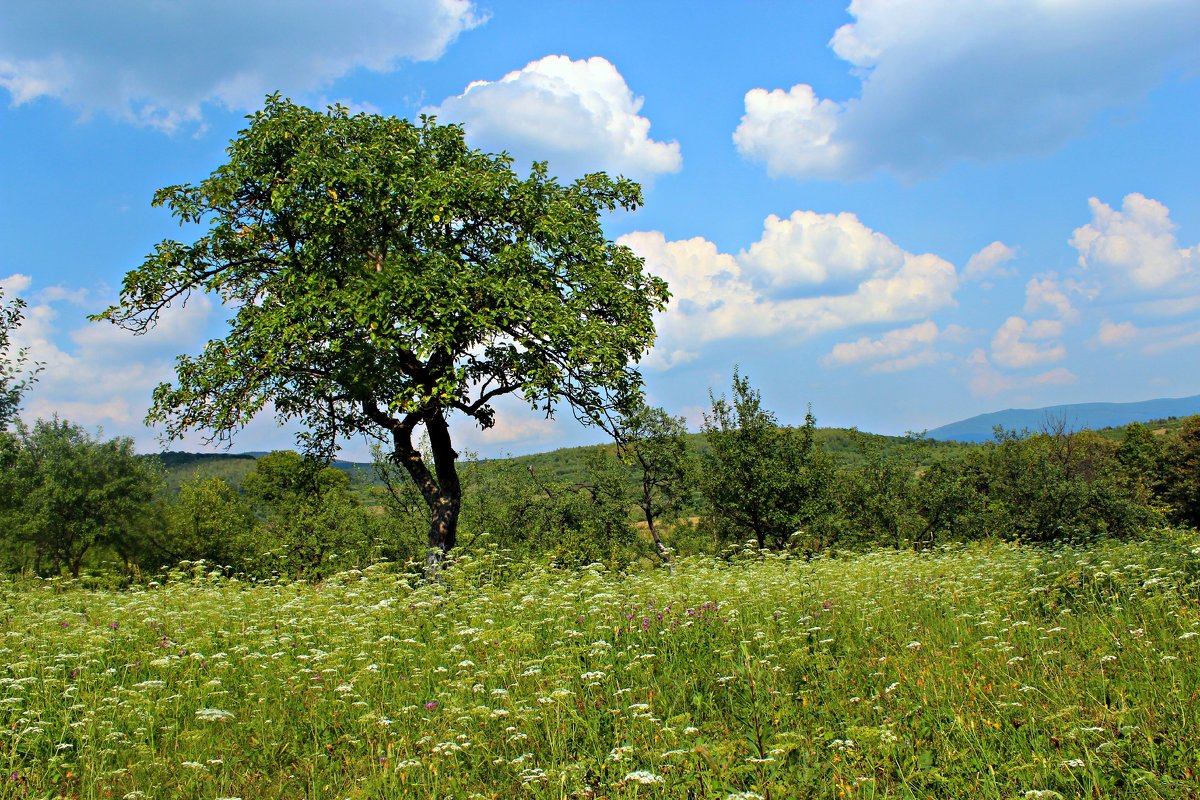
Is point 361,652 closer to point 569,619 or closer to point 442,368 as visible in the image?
point 569,619

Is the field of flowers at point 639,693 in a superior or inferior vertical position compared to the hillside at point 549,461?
inferior

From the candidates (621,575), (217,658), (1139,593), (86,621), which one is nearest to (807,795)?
(217,658)

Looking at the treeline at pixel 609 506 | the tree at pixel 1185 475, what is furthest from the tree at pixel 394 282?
the tree at pixel 1185 475

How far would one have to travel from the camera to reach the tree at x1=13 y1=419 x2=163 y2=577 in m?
42.3

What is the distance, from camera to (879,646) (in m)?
7.71

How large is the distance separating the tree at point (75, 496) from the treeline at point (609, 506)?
9 cm

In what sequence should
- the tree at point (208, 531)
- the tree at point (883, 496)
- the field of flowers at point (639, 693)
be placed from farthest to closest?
the tree at point (208, 531) → the tree at point (883, 496) → the field of flowers at point (639, 693)

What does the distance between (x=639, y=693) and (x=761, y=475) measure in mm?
26680

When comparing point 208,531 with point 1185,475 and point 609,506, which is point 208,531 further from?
point 1185,475

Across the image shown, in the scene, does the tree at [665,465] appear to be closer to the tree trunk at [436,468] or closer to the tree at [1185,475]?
the tree trunk at [436,468]

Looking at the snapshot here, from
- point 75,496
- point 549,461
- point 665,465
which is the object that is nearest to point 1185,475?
point 665,465

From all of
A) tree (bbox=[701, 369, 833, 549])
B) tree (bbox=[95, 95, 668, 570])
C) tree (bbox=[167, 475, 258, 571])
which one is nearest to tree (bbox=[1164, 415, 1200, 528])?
tree (bbox=[701, 369, 833, 549])

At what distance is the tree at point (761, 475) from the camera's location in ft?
106

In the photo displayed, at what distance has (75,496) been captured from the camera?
42.9m
